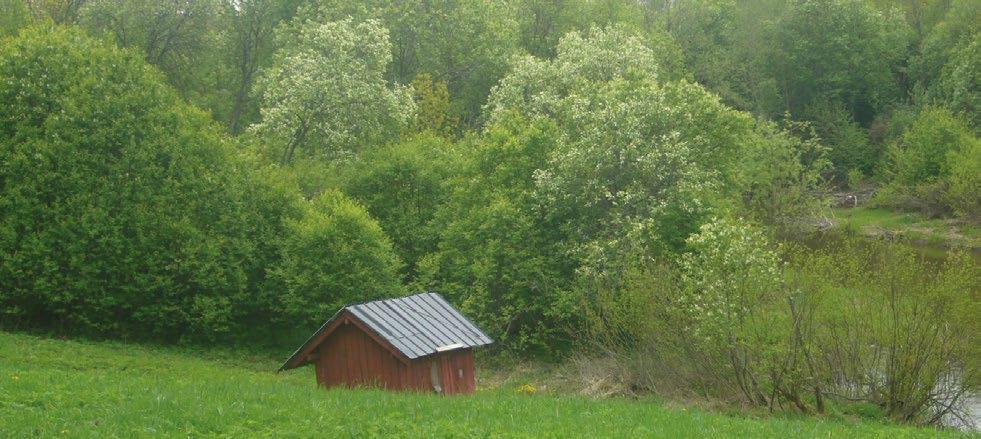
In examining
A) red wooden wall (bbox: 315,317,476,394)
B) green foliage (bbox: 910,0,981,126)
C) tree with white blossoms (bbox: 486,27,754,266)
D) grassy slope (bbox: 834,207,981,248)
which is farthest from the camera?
green foliage (bbox: 910,0,981,126)

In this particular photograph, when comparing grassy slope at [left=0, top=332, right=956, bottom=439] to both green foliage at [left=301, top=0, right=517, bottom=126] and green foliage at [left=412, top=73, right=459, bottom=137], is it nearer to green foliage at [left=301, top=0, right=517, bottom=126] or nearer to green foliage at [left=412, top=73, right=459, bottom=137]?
green foliage at [left=412, top=73, right=459, bottom=137]

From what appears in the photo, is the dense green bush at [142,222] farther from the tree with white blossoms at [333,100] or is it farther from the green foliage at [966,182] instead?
the green foliage at [966,182]

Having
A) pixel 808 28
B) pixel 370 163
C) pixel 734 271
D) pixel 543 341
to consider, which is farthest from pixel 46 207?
pixel 808 28

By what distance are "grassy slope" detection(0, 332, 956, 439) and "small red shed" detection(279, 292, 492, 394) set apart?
168 centimetres

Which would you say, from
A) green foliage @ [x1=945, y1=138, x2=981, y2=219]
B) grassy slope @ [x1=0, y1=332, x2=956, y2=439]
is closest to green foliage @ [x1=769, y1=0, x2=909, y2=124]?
green foliage @ [x1=945, y1=138, x2=981, y2=219]

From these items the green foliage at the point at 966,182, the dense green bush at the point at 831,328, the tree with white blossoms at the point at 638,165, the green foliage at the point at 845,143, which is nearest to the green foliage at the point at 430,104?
the tree with white blossoms at the point at 638,165

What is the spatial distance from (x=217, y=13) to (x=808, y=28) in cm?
4612

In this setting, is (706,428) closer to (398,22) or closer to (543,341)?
(543,341)

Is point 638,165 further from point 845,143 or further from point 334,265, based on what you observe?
point 845,143

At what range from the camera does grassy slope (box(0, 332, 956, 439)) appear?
14773mm

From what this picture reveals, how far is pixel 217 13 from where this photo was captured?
5631 centimetres

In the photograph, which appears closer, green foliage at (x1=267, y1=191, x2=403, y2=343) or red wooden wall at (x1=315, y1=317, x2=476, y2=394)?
red wooden wall at (x1=315, y1=317, x2=476, y2=394)

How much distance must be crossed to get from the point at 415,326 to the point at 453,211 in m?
16.4

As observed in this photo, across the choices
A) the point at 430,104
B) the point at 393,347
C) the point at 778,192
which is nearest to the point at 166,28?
the point at 430,104
